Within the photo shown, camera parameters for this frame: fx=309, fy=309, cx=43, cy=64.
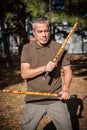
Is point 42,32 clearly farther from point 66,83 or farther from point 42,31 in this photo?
point 66,83

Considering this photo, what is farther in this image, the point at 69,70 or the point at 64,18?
the point at 64,18

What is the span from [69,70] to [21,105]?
4.68m

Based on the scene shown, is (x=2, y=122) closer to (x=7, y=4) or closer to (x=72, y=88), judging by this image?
(x=72, y=88)

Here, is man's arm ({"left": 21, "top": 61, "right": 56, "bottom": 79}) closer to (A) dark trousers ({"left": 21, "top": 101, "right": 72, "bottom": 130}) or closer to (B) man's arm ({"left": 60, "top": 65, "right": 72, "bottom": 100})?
(B) man's arm ({"left": 60, "top": 65, "right": 72, "bottom": 100})

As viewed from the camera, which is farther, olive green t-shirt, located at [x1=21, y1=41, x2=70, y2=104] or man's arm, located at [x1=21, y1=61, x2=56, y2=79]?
olive green t-shirt, located at [x1=21, y1=41, x2=70, y2=104]

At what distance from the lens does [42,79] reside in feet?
13.3

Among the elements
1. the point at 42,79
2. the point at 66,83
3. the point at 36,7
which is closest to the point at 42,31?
the point at 42,79

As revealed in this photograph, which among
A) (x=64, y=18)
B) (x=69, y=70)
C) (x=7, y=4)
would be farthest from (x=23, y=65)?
(x=7, y=4)

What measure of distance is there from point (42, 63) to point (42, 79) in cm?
21

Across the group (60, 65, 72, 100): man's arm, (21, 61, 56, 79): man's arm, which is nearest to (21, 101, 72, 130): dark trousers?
(60, 65, 72, 100): man's arm

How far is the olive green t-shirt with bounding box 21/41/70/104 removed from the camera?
406cm

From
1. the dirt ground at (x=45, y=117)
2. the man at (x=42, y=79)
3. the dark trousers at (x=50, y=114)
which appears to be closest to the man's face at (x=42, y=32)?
the man at (x=42, y=79)

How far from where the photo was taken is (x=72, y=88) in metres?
10.6

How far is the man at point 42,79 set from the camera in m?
4.02
